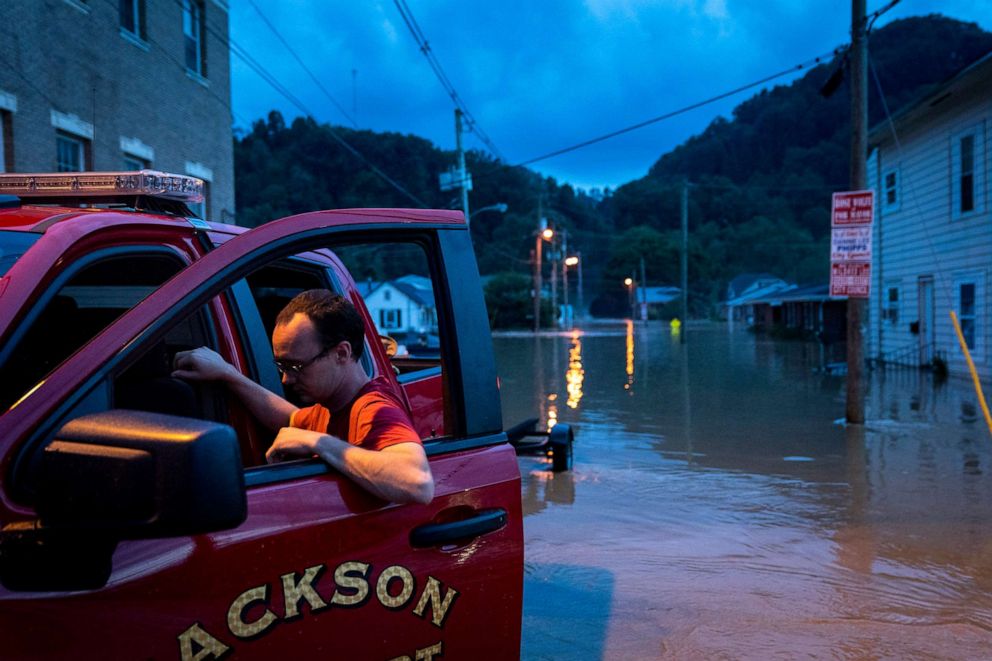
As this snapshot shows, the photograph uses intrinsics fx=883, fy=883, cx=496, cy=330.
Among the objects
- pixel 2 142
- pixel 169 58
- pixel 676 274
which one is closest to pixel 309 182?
pixel 169 58

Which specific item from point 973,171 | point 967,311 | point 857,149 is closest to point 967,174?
point 973,171

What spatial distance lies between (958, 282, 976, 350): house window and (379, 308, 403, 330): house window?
1925 inches

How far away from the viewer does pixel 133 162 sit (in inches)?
605

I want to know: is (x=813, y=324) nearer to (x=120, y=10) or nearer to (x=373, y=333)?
(x=120, y=10)

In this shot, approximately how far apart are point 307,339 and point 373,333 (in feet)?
4.78

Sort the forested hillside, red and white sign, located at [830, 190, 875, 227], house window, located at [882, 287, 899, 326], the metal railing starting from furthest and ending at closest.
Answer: the forested hillside
house window, located at [882, 287, 899, 326]
the metal railing
red and white sign, located at [830, 190, 875, 227]

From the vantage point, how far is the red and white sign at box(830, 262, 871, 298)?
12.0m

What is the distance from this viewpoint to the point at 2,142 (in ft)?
39.5

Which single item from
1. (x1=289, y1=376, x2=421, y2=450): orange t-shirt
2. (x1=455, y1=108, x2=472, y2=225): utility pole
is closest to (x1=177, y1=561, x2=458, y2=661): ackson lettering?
(x1=289, y1=376, x2=421, y2=450): orange t-shirt

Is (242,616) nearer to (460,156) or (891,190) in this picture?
(891,190)

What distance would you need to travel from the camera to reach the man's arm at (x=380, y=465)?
209 centimetres

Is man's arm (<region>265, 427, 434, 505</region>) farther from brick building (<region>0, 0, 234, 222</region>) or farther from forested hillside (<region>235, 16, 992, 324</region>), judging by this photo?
forested hillside (<region>235, 16, 992, 324</region>)

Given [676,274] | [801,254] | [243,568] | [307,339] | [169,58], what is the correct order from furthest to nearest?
[676,274] < [801,254] < [169,58] < [307,339] < [243,568]

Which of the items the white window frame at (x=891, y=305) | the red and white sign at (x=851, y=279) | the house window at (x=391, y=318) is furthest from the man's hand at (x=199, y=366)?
the house window at (x=391, y=318)
